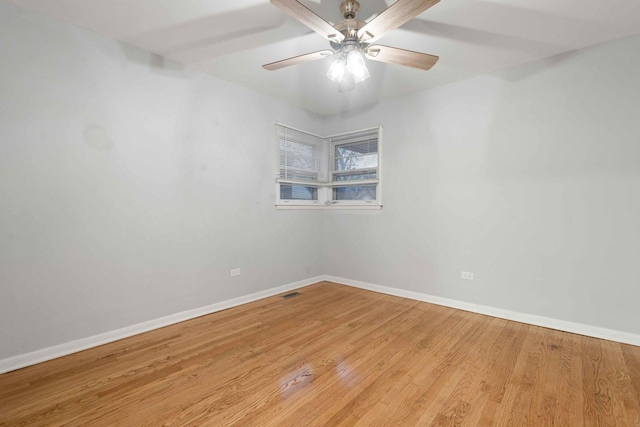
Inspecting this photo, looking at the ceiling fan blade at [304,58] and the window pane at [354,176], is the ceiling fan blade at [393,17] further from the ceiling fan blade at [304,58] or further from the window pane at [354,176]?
the window pane at [354,176]

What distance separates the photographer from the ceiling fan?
1629 mm

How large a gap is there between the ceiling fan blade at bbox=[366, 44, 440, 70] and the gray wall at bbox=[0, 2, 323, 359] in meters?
1.95

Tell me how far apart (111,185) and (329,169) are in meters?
2.99

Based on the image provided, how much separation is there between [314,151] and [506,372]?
3629 millimetres

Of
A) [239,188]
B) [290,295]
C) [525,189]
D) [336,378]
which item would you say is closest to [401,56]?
[525,189]

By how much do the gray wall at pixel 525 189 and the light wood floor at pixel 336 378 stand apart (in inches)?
17.4

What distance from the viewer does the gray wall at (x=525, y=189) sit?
100.0 inches

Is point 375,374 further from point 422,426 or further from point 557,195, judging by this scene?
point 557,195

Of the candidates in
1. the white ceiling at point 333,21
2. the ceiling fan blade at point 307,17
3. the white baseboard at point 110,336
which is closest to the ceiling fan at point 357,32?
the ceiling fan blade at point 307,17

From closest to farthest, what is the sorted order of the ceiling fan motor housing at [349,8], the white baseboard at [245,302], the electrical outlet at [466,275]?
the ceiling fan motor housing at [349,8]
the white baseboard at [245,302]
the electrical outlet at [466,275]

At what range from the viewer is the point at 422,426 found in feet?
5.05

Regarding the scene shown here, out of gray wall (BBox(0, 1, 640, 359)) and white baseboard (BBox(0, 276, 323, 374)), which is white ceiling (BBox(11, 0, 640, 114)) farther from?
white baseboard (BBox(0, 276, 323, 374))

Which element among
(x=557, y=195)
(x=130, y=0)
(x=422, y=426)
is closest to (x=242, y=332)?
(x=422, y=426)

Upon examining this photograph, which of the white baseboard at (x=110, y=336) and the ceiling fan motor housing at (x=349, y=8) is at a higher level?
the ceiling fan motor housing at (x=349, y=8)
